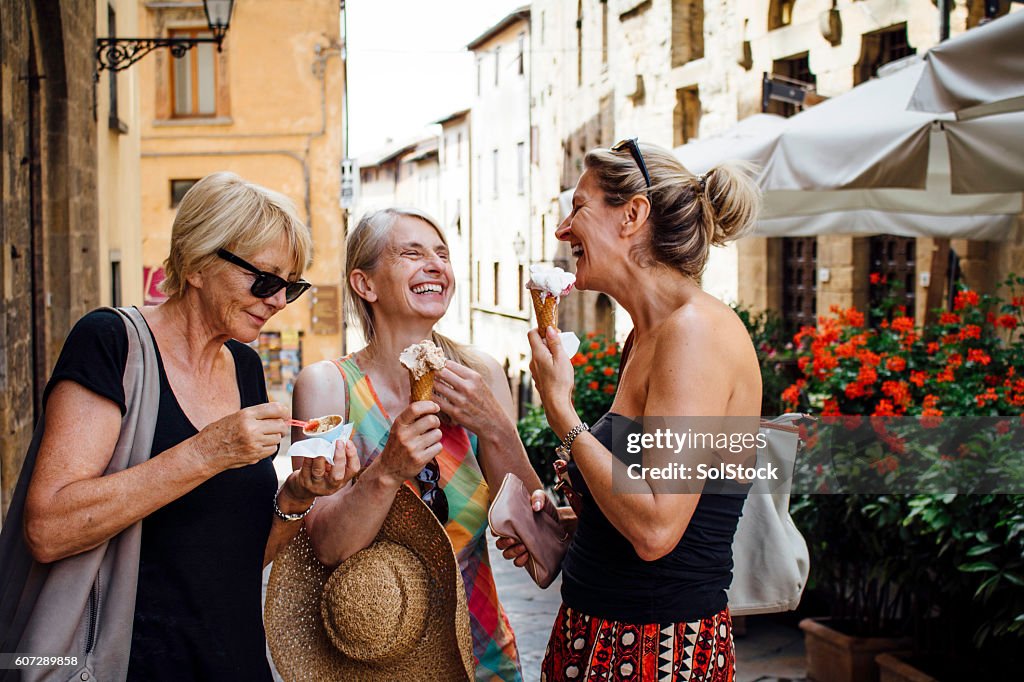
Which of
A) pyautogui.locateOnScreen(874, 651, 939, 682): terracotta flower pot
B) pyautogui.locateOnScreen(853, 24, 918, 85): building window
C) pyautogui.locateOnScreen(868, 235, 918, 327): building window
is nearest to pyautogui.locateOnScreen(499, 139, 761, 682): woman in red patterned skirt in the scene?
pyautogui.locateOnScreen(874, 651, 939, 682): terracotta flower pot

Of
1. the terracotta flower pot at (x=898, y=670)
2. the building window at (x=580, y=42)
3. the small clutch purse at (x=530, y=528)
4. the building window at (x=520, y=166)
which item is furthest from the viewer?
the building window at (x=520, y=166)

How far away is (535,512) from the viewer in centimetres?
271

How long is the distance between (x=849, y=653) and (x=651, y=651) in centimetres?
323

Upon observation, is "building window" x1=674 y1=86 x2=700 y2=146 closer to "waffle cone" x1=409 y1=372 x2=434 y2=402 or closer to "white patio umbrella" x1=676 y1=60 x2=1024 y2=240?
"white patio umbrella" x1=676 y1=60 x2=1024 y2=240

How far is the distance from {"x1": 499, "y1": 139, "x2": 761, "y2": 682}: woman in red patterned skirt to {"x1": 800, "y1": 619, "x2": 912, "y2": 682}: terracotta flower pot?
305 centimetres

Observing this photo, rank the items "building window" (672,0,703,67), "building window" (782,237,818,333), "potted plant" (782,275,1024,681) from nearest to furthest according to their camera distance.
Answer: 1. "potted plant" (782,275,1024,681)
2. "building window" (782,237,818,333)
3. "building window" (672,0,703,67)

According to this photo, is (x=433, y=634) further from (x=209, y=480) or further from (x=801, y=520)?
(x=801, y=520)

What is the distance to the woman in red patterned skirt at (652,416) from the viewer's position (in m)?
2.26

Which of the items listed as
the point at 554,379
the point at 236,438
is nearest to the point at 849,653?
the point at 554,379

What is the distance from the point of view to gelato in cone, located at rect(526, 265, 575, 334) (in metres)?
2.78

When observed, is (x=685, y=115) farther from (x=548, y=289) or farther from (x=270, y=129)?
(x=548, y=289)

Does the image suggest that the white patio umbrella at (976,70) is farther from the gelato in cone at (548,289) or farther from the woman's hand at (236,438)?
the woman's hand at (236,438)

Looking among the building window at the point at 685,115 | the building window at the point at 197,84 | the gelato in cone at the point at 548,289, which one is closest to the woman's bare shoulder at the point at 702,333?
the gelato in cone at the point at 548,289

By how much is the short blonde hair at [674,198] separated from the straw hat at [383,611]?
80 centimetres
